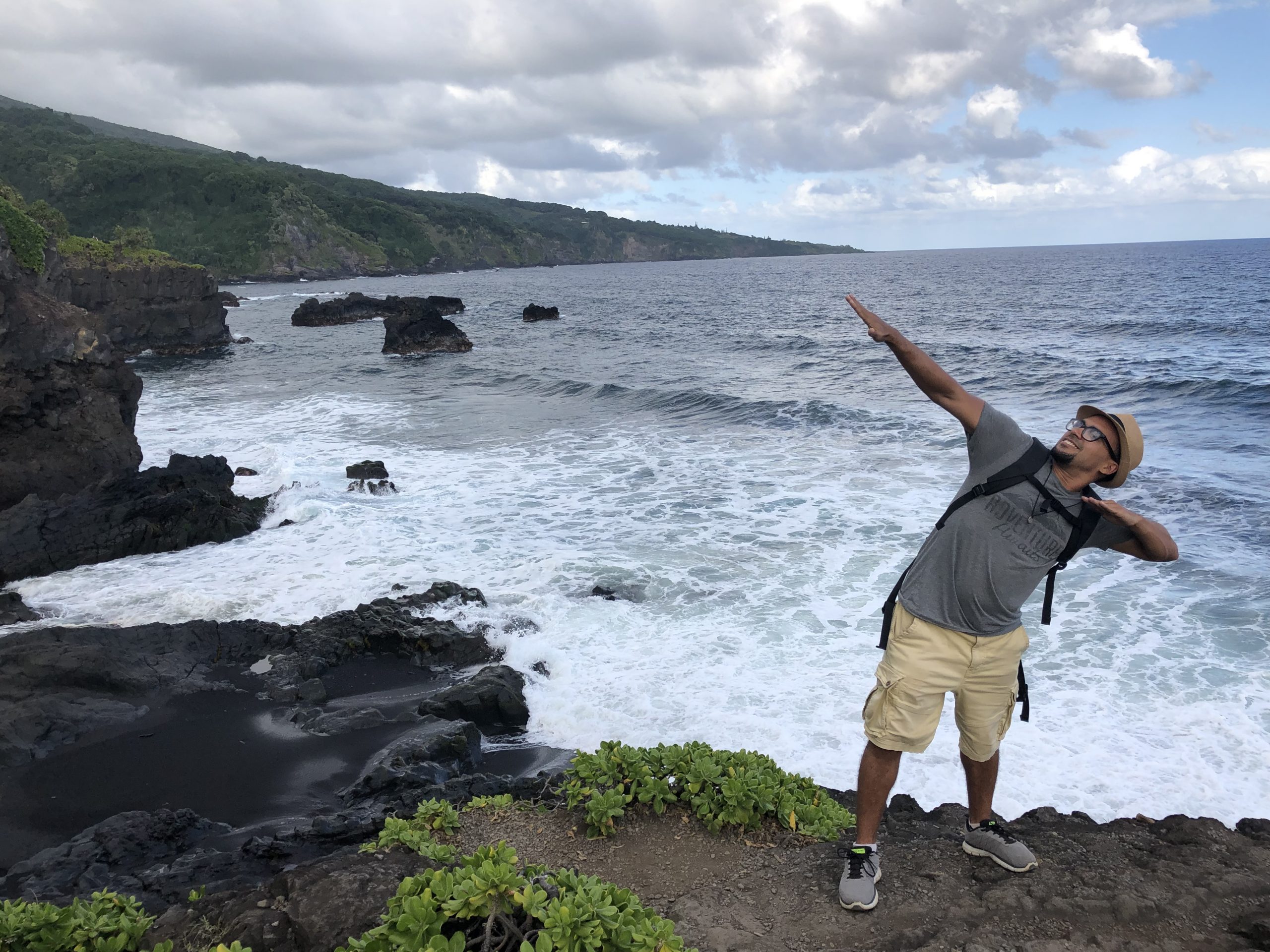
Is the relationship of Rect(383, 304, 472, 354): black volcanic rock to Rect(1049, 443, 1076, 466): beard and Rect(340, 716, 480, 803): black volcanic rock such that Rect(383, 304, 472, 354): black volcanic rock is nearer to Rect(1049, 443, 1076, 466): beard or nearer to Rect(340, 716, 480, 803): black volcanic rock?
Rect(340, 716, 480, 803): black volcanic rock

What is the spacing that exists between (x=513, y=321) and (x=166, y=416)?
33706 mm

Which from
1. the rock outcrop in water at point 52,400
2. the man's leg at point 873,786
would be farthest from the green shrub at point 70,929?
the rock outcrop in water at point 52,400

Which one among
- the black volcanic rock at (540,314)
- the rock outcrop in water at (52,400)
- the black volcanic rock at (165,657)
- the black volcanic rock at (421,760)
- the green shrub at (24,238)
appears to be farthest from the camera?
the black volcanic rock at (540,314)

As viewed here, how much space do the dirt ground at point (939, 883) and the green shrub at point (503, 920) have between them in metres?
0.71

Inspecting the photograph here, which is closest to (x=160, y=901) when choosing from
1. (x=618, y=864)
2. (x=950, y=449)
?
(x=618, y=864)

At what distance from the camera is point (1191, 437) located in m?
17.9

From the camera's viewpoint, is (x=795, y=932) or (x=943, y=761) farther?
(x=943, y=761)

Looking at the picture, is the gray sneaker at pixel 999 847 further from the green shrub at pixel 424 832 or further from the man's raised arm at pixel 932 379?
the green shrub at pixel 424 832

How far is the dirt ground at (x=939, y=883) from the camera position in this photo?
3504 mm

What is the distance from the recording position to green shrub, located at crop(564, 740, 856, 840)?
4523mm

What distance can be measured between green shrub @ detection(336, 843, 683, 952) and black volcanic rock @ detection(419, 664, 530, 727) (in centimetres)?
466

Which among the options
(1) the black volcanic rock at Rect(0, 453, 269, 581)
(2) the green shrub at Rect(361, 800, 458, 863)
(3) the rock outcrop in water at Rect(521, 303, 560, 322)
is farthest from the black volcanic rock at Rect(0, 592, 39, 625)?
(3) the rock outcrop in water at Rect(521, 303, 560, 322)

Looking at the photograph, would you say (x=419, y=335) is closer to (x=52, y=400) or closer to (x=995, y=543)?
(x=52, y=400)

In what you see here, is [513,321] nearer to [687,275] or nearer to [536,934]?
[536,934]
